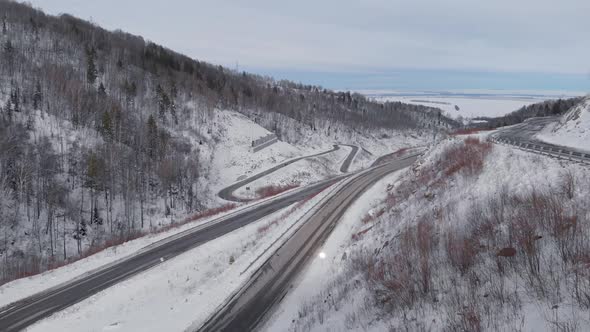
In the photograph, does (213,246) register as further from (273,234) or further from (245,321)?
(245,321)

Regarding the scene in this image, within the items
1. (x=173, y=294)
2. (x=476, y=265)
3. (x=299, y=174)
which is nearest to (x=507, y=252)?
(x=476, y=265)

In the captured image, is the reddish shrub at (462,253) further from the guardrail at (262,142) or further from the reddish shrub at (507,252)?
the guardrail at (262,142)

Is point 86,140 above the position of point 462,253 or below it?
below

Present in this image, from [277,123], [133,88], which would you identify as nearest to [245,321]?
[133,88]

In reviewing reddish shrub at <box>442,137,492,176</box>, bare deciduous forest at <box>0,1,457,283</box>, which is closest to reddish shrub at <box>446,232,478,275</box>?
reddish shrub at <box>442,137,492,176</box>

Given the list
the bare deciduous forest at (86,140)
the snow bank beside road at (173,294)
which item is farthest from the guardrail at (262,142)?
the snow bank beside road at (173,294)

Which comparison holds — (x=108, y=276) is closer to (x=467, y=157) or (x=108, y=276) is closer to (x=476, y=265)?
(x=476, y=265)
